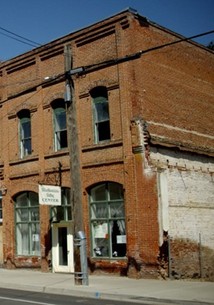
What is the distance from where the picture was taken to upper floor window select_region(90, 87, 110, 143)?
20828 millimetres

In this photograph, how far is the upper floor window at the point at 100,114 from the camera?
20828mm

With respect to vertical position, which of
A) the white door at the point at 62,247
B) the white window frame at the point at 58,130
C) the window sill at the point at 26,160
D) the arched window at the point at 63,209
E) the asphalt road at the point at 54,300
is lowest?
the asphalt road at the point at 54,300

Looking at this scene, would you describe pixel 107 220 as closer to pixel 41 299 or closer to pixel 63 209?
pixel 63 209

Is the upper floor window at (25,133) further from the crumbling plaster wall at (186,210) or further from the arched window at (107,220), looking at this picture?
the crumbling plaster wall at (186,210)

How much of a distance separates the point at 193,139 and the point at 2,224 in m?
10.4

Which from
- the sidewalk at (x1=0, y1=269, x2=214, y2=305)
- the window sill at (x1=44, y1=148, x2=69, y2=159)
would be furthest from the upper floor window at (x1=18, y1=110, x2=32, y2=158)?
the sidewalk at (x1=0, y1=269, x2=214, y2=305)

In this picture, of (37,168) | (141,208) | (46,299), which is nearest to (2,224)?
(37,168)

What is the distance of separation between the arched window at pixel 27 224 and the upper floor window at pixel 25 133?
2.08 metres

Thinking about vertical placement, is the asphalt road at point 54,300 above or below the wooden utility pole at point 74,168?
below

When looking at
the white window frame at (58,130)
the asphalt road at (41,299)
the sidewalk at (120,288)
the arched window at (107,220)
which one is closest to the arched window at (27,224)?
the white window frame at (58,130)

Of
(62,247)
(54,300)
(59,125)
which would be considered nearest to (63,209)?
(62,247)

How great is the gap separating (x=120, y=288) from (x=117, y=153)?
20.2ft

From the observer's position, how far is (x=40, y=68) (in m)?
23.5

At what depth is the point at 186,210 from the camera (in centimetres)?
2042
